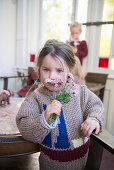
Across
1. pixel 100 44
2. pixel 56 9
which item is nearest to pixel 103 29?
pixel 100 44

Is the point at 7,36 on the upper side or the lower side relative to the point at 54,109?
upper

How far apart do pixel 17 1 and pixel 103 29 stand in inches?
94.4

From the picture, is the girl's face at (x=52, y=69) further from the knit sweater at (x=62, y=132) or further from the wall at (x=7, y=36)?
the wall at (x=7, y=36)

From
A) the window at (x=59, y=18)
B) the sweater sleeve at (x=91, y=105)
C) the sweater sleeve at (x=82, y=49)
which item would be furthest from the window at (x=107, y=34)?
the sweater sleeve at (x=91, y=105)

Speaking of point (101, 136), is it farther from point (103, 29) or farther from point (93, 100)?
point (103, 29)

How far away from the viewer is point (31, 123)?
72cm

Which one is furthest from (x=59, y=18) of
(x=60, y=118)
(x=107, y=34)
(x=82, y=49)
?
(x=60, y=118)

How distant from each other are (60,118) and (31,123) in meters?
0.17

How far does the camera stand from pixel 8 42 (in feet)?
13.5

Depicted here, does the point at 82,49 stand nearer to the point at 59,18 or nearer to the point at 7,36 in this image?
the point at 59,18

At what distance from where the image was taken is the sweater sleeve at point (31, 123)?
688 millimetres

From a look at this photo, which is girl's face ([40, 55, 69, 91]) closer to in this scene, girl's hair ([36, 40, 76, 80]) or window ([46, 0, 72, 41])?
girl's hair ([36, 40, 76, 80])

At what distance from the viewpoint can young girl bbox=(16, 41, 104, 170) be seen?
2.44 feet

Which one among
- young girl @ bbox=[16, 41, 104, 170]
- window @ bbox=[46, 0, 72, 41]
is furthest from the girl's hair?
window @ bbox=[46, 0, 72, 41]
